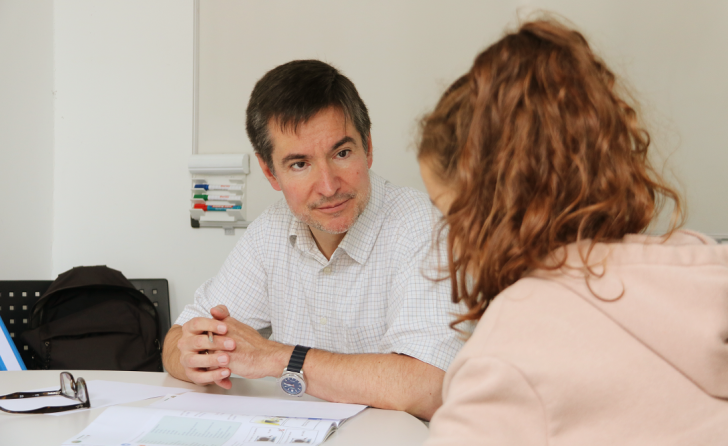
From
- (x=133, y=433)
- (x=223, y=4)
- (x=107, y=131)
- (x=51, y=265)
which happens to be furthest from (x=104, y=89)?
(x=133, y=433)

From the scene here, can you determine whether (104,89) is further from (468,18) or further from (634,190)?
(634,190)

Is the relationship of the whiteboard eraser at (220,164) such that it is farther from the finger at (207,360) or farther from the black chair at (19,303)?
the finger at (207,360)

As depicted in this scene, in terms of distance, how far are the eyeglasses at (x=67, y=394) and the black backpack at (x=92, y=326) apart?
1050mm

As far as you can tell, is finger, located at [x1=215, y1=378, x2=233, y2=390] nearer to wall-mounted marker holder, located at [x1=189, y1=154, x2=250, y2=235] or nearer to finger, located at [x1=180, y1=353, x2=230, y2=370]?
finger, located at [x1=180, y1=353, x2=230, y2=370]

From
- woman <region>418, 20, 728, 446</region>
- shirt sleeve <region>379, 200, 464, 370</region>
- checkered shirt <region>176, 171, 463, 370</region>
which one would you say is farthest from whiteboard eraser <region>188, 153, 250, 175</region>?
woman <region>418, 20, 728, 446</region>

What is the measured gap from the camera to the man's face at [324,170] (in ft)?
4.76

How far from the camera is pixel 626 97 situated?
830 millimetres

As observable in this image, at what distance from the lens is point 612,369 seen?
2.03 ft

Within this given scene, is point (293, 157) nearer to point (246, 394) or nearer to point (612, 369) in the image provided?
point (246, 394)

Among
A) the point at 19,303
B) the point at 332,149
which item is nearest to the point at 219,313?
the point at 332,149

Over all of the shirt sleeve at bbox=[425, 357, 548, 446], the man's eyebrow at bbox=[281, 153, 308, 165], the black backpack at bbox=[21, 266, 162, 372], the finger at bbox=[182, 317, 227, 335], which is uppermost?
the man's eyebrow at bbox=[281, 153, 308, 165]

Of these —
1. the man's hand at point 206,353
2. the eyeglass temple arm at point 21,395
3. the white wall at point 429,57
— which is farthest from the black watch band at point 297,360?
the white wall at point 429,57

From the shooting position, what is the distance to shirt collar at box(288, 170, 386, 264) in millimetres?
1486

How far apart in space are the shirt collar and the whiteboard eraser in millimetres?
813
